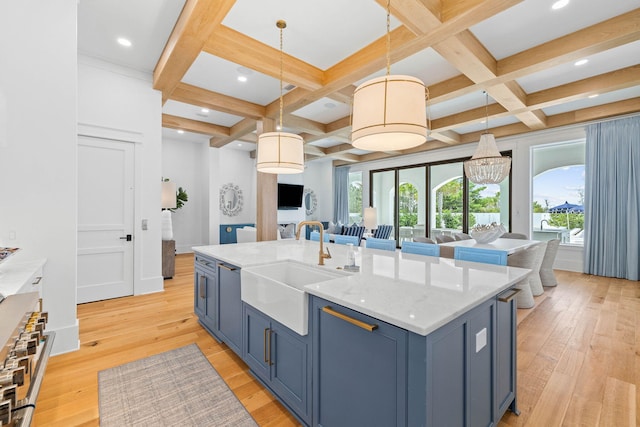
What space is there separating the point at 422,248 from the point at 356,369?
196 cm

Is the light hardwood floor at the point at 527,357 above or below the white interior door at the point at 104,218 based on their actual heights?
below

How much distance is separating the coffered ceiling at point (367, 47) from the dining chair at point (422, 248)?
199 cm

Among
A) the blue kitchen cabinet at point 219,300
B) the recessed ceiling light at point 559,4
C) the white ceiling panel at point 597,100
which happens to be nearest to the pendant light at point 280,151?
the blue kitchen cabinet at point 219,300

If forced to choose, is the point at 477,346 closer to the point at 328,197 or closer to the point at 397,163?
the point at 397,163

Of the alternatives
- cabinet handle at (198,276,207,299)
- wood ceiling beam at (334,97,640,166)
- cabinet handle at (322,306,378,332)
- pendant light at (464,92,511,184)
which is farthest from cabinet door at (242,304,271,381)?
wood ceiling beam at (334,97,640,166)

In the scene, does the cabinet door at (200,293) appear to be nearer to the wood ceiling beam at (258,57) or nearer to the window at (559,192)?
the wood ceiling beam at (258,57)

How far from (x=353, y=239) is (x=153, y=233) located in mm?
2921

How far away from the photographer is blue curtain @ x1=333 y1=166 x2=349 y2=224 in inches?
402

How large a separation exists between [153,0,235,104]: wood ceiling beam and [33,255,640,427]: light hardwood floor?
293cm

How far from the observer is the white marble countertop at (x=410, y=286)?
3.70ft

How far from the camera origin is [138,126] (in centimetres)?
398

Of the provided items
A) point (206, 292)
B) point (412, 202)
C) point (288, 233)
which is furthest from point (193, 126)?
point (412, 202)

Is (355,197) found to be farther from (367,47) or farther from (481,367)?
(481,367)

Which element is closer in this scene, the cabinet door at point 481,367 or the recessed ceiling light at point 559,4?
the cabinet door at point 481,367
